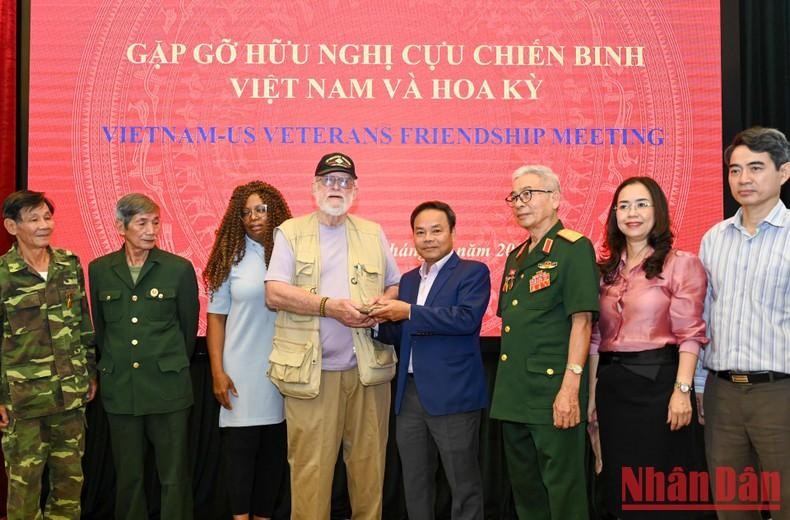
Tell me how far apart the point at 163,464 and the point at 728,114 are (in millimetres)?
3504

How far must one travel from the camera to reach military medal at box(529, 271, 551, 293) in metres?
2.45

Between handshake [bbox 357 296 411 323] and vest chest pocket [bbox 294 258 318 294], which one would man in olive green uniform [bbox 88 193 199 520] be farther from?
handshake [bbox 357 296 411 323]

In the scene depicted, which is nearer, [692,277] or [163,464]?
[692,277]

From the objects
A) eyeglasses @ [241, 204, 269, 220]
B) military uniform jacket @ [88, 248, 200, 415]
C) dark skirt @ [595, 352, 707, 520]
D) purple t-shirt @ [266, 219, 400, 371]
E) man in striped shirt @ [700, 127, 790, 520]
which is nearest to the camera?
man in striped shirt @ [700, 127, 790, 520]

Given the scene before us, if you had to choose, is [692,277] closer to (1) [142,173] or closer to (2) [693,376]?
(2) [693,376]

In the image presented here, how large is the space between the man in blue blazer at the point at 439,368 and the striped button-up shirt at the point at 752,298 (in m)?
0.87

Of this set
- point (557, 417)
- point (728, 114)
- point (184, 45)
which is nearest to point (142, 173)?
point (184, 45)

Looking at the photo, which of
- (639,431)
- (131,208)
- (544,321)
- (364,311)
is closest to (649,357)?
(639,431)

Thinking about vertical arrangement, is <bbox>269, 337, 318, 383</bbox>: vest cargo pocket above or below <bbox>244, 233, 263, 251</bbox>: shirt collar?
below

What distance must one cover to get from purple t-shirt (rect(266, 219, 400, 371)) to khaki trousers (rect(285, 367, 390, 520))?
59mm

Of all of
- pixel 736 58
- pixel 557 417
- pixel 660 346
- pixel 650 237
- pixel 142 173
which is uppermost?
pixel 736 58

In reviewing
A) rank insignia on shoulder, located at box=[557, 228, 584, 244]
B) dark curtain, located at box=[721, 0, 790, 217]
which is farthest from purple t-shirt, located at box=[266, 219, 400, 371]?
dark curtain, located at box=[721, 0, 790, 217]

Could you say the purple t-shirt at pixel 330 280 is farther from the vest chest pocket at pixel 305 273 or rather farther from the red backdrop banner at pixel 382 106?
the red backdrop banner at pixel 382 106

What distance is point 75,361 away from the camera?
9.90ft
